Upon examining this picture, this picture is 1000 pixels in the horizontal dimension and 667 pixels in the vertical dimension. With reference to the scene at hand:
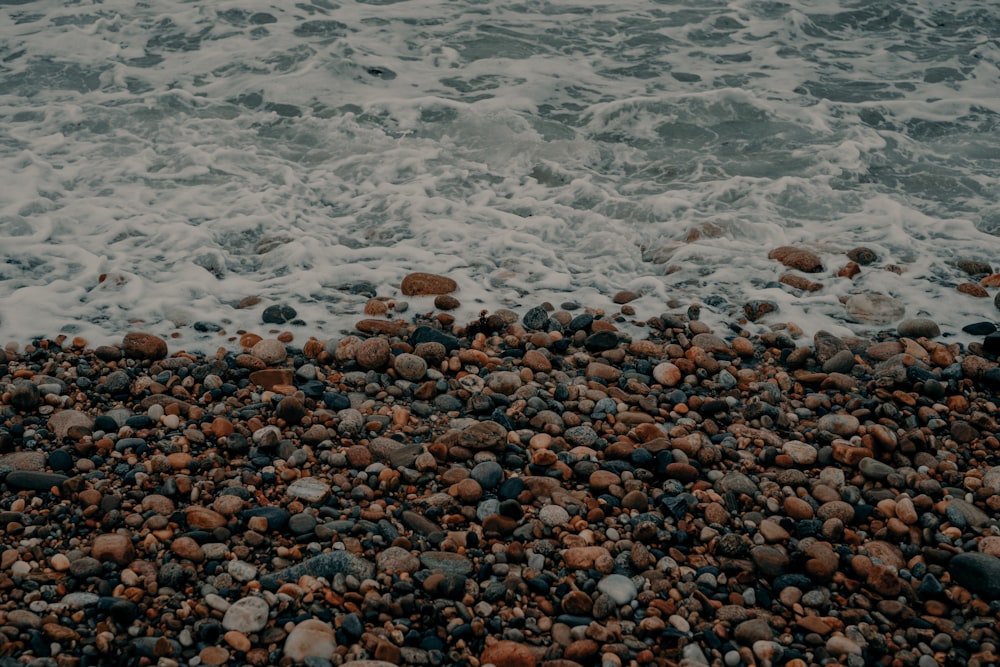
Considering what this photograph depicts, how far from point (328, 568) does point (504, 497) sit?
93 cm

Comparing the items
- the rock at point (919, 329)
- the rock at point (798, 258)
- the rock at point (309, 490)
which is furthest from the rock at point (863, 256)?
→ the rock at point (309, 490)

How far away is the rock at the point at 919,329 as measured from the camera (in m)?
5.23

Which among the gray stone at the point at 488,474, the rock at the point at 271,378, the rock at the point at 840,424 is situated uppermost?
the gray stone at the point at 488,474

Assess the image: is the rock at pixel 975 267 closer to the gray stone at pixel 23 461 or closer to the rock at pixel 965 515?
the rock at pixel 965 515

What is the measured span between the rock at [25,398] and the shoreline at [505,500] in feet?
0.04

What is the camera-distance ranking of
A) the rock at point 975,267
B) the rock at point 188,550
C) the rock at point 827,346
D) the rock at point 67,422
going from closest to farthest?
1. the rock at point 188,550
2. the rock at point 67,422
3. the rock at point 827,346
4. the rock at point 975,267

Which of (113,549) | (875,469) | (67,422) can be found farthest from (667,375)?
(67,422)

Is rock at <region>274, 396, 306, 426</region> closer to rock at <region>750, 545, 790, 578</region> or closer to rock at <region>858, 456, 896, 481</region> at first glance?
rock at <region>750, 545, 790, 578</region>

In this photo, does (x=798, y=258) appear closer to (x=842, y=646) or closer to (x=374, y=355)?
(x=374, y=355)

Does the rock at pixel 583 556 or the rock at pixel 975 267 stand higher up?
the rock at pixel 583 556

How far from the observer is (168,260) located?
6117mm

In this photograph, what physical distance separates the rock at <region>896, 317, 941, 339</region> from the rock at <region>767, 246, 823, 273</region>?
0.94 metres

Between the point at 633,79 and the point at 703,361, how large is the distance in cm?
686

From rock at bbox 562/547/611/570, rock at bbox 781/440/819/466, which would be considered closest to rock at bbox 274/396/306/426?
rock at bbox 562/547/611/570
